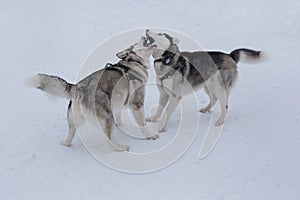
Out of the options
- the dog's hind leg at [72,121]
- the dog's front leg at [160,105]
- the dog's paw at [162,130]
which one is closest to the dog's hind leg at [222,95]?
the dog's front leg at [160,105]

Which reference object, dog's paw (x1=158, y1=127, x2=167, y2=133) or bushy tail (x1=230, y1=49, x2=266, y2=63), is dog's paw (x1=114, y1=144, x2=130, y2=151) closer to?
dog's paw (x1=158, y1=127, x2=167, y2=133)

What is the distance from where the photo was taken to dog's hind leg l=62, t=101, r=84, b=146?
190 inches

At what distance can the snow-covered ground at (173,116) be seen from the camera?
14.3ft

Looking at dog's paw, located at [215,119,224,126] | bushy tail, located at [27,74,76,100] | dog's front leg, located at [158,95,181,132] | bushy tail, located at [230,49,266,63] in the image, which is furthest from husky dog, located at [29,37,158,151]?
bushy tail, located at [230,49,266,63]

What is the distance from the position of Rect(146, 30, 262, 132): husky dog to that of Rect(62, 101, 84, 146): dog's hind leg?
945 millimetres

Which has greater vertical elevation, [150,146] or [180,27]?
[180,27]

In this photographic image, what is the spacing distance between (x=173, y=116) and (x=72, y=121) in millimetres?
1322

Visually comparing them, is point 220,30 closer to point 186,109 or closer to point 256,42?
point 256,42

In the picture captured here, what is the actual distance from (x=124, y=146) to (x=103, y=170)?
0.43 m

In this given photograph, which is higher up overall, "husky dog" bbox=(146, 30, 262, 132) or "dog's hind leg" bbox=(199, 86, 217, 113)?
"husky dog" bbox=(146, 30, 262, 132)

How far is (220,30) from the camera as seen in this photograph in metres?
8.55

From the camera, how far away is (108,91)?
16.0ft

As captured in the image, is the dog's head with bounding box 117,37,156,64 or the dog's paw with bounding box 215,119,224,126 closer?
the dog's head with bounding box 117,37,156,64

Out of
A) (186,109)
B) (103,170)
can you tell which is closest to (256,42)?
(186,109)
